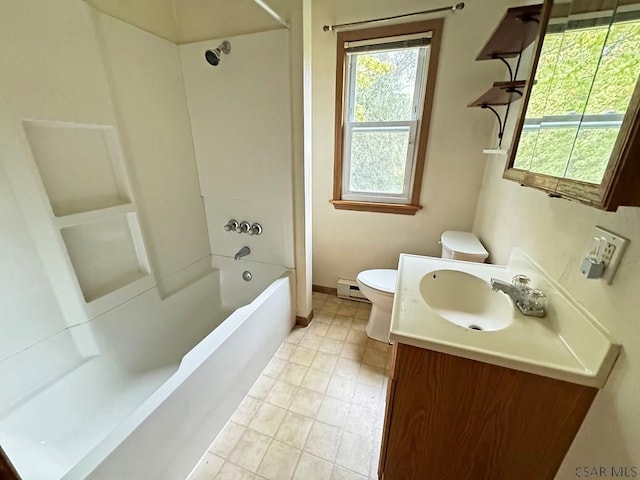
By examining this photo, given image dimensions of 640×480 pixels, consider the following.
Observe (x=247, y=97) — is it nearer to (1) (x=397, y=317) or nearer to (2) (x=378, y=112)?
(2) (x=378, y=112)

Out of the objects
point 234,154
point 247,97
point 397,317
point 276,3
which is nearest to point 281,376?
point 397,317

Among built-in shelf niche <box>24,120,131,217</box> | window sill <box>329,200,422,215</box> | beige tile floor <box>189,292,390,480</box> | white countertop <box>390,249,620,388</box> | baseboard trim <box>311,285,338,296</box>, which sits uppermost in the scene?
built-in shelf niche <box>24,120,131,217</box>

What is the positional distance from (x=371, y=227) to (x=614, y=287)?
1.59 meters

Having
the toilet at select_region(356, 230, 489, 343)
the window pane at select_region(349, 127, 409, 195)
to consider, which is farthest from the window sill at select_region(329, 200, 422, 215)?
the toilet at select_region(356, 230, 489, 343)

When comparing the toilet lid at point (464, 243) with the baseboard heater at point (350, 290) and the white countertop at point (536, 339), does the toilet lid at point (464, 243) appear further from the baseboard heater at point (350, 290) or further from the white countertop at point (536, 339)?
the baseboard heater at point (350, 290)

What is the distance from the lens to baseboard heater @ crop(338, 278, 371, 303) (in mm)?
2379

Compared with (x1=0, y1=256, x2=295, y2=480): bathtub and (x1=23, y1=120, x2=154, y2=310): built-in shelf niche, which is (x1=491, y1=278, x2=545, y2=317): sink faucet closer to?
(x1=0, y1=256, x2=295, y2=480): bathtub

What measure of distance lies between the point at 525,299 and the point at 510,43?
1.21m

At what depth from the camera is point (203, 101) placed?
5.69ft

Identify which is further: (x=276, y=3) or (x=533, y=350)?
(x=276, y=3)

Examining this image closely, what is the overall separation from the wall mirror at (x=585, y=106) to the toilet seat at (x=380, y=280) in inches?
40.8

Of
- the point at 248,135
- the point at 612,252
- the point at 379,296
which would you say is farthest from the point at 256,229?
the point at 612,252

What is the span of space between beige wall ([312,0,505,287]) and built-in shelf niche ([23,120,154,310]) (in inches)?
54.1

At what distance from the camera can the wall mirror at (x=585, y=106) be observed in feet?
1.71
